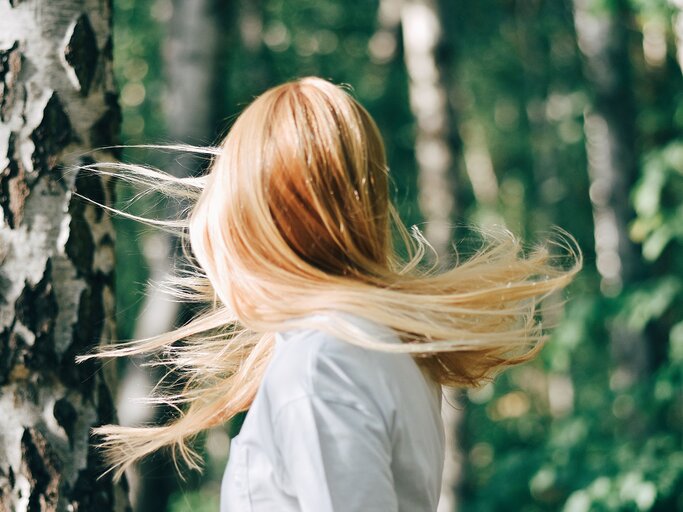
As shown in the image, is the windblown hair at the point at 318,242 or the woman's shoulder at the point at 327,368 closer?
the woman's shoulder at the point at 327,368

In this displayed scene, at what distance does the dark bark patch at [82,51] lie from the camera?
1.93m

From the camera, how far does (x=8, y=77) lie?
188 cm

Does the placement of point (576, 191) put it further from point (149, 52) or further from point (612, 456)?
point (612, 456)

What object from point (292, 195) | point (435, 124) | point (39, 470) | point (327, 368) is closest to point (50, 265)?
point (39, 470)

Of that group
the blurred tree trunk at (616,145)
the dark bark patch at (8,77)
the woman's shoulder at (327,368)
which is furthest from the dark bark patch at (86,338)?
the blurred tree trunk at (616,145)

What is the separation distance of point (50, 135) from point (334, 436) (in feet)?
3.03

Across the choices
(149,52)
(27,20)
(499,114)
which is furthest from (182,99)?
(499,114)

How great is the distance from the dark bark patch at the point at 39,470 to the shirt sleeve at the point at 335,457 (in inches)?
24.3

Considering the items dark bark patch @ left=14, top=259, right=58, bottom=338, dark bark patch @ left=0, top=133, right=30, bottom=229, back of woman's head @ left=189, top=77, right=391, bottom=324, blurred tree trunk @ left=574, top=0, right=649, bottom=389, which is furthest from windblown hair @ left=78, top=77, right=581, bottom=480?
blurred tree trunk @ left=574, top=0, right=649, bottom=389

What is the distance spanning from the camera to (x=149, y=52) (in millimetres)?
13867

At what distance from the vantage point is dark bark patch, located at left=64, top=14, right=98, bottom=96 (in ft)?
6.33

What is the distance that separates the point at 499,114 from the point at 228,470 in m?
21.2

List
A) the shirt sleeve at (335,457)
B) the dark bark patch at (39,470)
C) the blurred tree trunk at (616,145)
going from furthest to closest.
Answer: the blurred tree trunk at (616,145)
the dark bark patch at (39,470)
the shirt sleeve at (335,457)

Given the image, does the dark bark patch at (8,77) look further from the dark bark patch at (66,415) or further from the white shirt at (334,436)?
the white shirt at (334,436)
